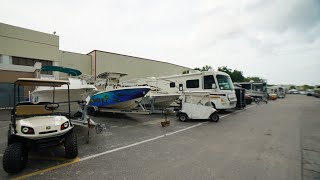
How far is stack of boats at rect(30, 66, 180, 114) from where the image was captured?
6781 mm

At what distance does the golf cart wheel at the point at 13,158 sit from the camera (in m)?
3.07

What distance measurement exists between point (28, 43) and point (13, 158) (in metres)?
16.5

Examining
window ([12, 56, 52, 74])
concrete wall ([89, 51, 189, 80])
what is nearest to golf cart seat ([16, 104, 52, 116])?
window ([12, 56, 52, 74])

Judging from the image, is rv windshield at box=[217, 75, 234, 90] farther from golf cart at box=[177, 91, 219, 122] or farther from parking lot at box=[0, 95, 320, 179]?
parking lot at box=[0, 95, 320, 179]

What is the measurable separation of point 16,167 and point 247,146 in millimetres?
5418

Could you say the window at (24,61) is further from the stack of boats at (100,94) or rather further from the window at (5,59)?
the stack of boats at (100,94)

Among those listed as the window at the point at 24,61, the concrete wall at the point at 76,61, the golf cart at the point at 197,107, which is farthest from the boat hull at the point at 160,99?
the concrete wall at the point at 76,61

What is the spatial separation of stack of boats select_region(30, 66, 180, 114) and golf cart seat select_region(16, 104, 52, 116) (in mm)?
1586

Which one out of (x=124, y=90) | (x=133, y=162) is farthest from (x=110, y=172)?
(x=124, y=90)

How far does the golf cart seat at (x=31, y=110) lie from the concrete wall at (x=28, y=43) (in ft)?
46.7

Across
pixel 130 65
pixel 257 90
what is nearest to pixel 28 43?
pixel 130 65

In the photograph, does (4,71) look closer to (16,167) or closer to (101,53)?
(101,53)

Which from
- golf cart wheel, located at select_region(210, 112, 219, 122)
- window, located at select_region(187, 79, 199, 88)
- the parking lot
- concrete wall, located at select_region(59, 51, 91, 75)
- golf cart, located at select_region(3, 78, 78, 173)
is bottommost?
the parking lot

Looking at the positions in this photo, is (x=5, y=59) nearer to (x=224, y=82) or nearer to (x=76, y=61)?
(x=76, y=61)
